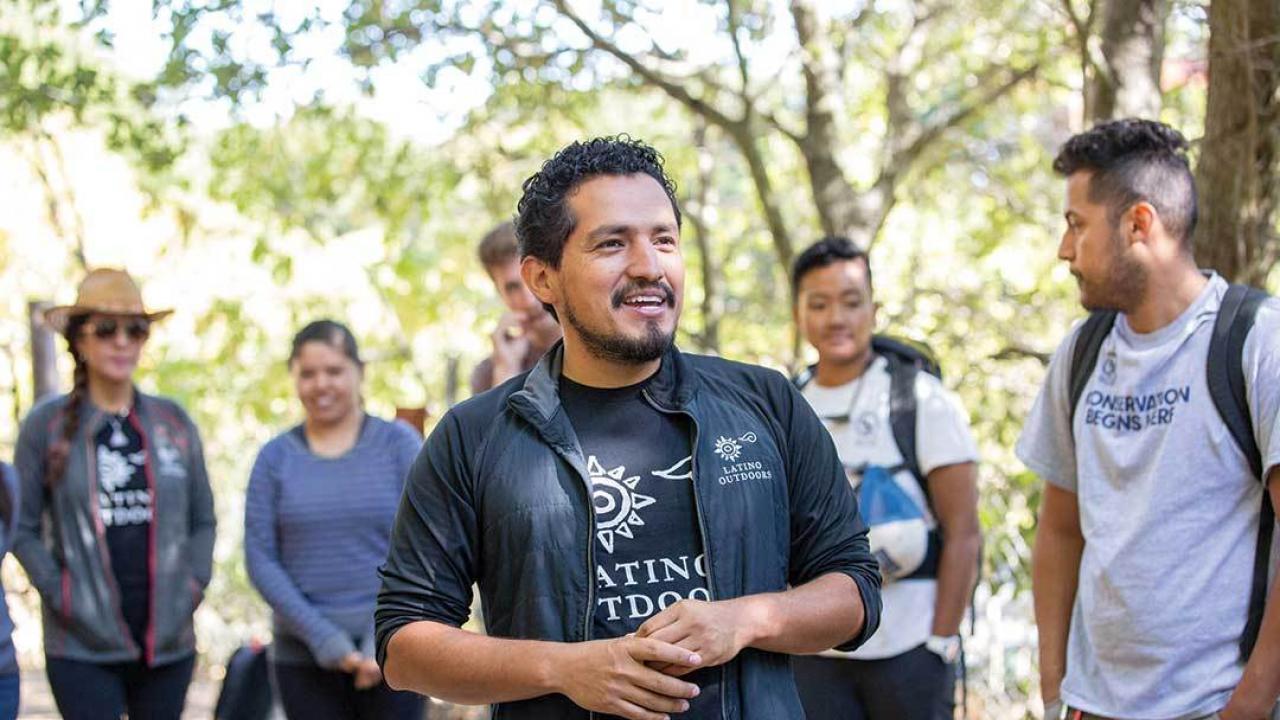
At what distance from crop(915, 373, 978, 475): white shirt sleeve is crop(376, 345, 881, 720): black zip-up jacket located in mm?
1927

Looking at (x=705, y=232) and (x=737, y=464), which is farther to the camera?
(x=705, y=232)

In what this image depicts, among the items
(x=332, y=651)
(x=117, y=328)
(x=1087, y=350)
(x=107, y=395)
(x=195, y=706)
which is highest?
(x=117, y=328)

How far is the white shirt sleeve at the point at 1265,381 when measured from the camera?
3.24 meters

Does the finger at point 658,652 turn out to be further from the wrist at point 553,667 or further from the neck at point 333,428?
the neck at point 333,428

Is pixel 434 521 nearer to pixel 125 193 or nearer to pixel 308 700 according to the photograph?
pixel 308 700

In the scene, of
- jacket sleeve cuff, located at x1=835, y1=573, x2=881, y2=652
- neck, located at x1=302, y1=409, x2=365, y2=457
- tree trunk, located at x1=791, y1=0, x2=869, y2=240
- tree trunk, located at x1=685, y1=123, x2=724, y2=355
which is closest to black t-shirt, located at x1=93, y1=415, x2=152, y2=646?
neck, located at x1=302, y1=409, x2=365, y2=457

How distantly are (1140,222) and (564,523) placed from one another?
1.85 metres

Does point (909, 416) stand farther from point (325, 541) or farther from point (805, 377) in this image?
point (325, 541)

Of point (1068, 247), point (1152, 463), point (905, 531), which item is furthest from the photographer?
point (905, 531)

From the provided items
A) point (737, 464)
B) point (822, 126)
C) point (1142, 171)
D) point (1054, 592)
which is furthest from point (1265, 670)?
point (822, 126)

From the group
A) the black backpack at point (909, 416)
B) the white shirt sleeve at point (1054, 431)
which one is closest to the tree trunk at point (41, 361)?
the black backpack at point (909, 416)

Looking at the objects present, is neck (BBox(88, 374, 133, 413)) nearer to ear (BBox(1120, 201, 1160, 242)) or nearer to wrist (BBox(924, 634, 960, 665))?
wrist (BBox(924, 634, 960, 665))

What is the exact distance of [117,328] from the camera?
19.1 ft

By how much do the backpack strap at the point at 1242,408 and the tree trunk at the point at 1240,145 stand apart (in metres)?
1.37
